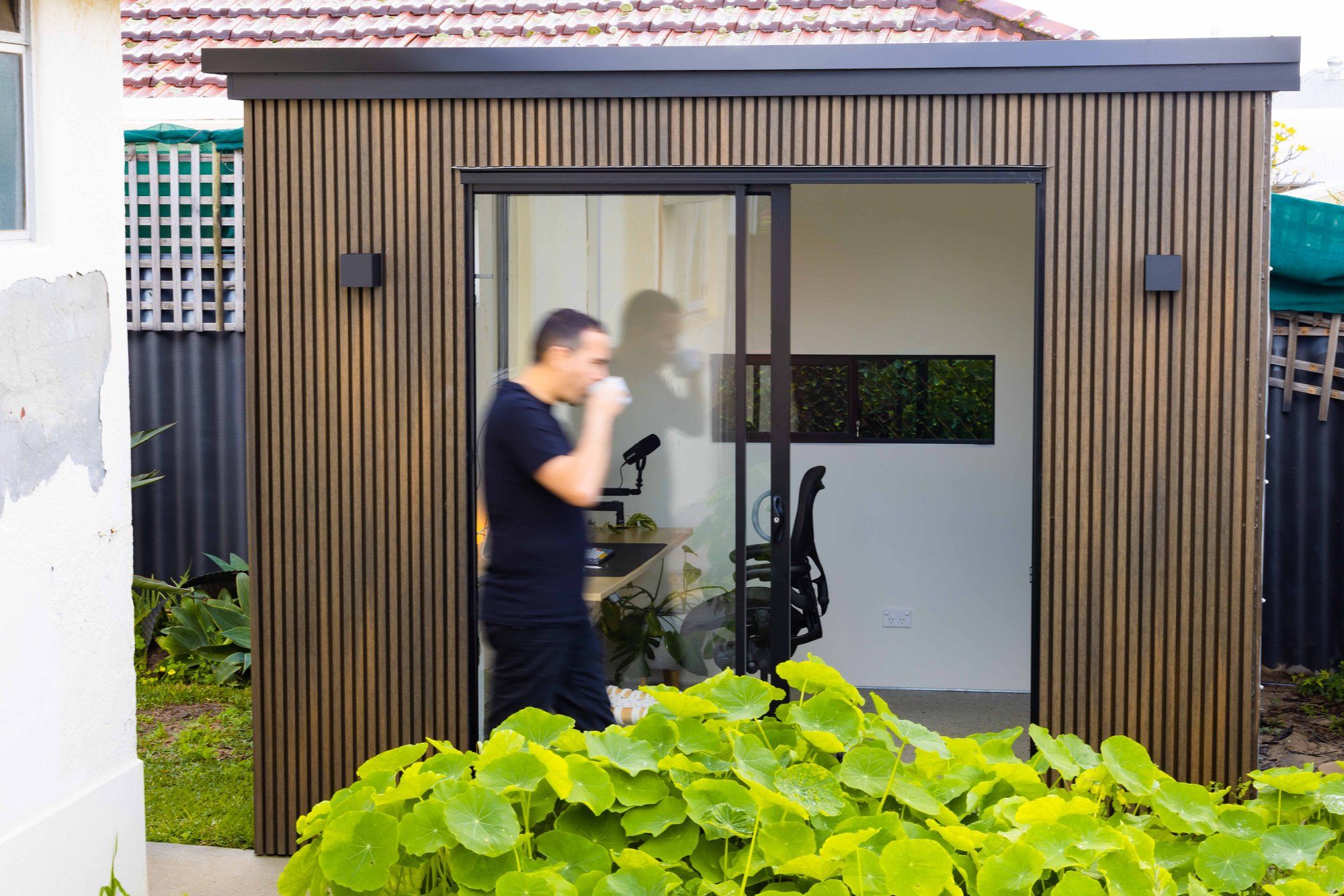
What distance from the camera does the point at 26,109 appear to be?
3.05 m

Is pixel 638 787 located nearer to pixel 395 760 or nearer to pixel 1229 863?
pixel 395 760

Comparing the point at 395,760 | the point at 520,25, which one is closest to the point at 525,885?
the point at 395,760

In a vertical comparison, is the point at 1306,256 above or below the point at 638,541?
above

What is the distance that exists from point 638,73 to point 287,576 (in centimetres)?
192

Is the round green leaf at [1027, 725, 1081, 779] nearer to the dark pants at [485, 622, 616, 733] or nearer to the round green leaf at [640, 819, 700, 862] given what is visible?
the round green leaf at [640, 819, 700, 862]

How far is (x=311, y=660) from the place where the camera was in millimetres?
4074

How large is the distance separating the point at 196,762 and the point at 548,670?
2900 mm

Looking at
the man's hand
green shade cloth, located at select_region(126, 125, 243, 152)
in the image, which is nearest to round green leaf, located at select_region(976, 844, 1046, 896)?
the man's hand

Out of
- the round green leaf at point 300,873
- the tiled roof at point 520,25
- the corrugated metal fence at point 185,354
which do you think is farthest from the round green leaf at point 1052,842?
the corrugated metal fence at point 185,354

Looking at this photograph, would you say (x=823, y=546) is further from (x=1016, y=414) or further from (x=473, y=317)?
(x=473, y=317)

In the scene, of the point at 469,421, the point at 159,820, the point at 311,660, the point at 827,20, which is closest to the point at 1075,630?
the point at 469,421

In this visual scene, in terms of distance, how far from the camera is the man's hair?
2.97 meters

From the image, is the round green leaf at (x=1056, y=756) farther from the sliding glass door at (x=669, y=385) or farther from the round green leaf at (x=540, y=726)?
the sliding glass door at (x=669, y=385)

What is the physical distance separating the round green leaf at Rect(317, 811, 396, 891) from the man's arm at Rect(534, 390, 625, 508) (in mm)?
1334
